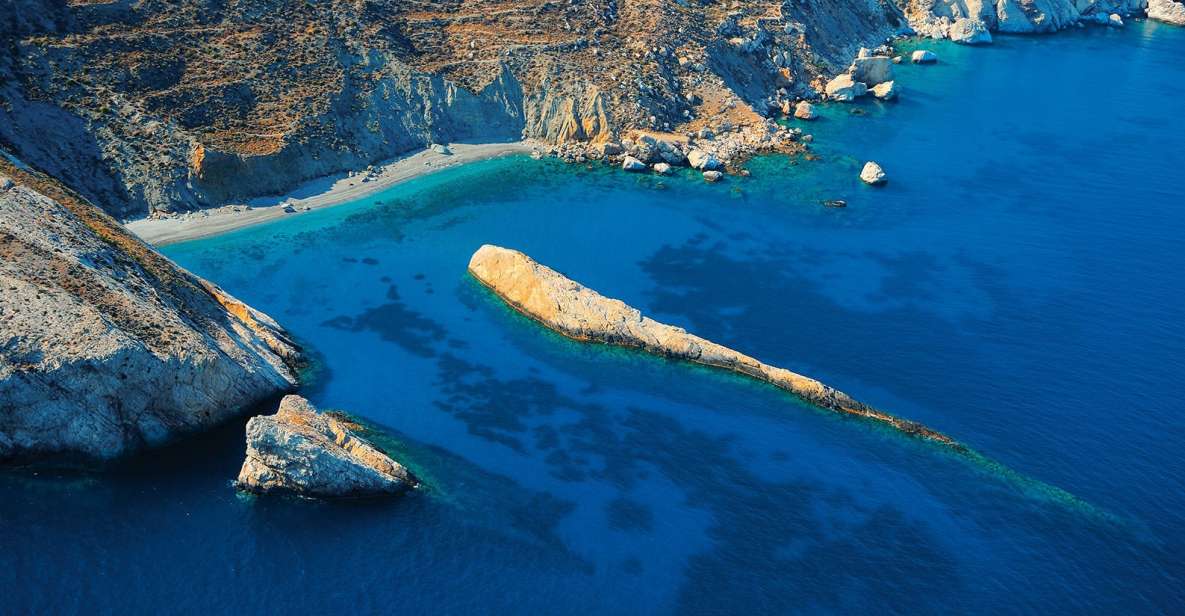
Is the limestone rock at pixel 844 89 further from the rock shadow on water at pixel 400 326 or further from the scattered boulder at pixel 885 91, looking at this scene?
the rock shadow on water at pixel 400 326

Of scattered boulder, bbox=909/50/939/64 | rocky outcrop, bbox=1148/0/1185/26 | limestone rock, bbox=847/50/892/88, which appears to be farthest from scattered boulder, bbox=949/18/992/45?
rocky outcrop, bbox=1148/0/1185/26

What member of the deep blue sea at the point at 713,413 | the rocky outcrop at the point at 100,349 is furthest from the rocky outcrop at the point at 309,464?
the rocky outcrop at the point at 100,349

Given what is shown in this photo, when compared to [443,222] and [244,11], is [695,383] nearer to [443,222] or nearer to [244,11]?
[443,222]

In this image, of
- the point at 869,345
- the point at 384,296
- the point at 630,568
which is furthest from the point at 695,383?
the point at 384,296

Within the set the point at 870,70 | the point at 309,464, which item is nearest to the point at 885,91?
the point at 870,70

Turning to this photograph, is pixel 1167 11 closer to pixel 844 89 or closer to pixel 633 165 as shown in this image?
pixel 844 89

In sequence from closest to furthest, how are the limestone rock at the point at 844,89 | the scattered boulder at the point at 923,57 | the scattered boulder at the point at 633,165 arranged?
the scattered boulder at the point at 633,165
the limestone rock at the point at 844,89
the scattered boulder at the point at 923,57
